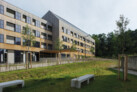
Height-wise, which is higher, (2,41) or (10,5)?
(10,5)

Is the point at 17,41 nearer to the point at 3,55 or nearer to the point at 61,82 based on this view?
the point at 3,55

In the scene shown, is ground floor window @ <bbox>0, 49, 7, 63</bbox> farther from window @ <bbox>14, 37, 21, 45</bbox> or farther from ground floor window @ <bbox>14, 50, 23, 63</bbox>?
window @ <bbox>14, 37, 21, 45</bbox>

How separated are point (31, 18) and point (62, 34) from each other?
13277 millimetres

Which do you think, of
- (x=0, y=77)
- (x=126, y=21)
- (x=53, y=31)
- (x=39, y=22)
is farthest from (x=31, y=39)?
(x=53, y=31)

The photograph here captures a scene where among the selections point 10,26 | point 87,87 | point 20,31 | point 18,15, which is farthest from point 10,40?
point 87,87

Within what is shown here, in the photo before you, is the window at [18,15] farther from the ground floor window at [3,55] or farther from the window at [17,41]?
the ground floor window at [3,55]

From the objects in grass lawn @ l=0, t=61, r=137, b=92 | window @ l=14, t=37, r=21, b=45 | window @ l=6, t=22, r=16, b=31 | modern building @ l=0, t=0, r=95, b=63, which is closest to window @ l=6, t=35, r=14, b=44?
modern building @ l=0, t=0, r=95, b=63

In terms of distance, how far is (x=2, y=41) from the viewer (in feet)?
86.3

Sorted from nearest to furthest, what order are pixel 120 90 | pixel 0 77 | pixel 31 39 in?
pixel 120 90 → pixel 0 77 → pixel 31 39

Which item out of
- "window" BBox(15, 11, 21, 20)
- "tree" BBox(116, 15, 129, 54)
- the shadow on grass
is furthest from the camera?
"window" BBox(15, 11, 21, 20)

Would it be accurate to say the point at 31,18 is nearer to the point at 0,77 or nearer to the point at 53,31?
the point at 53,31

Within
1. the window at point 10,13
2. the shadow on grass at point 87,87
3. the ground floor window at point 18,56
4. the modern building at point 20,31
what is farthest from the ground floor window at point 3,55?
the shadow on grass at point 87,87

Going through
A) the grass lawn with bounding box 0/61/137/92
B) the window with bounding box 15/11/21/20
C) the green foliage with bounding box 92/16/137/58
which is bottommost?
the grass lawn with bounding box 0/61/137/92

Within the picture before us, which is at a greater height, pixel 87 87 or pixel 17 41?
pixel 17 41
